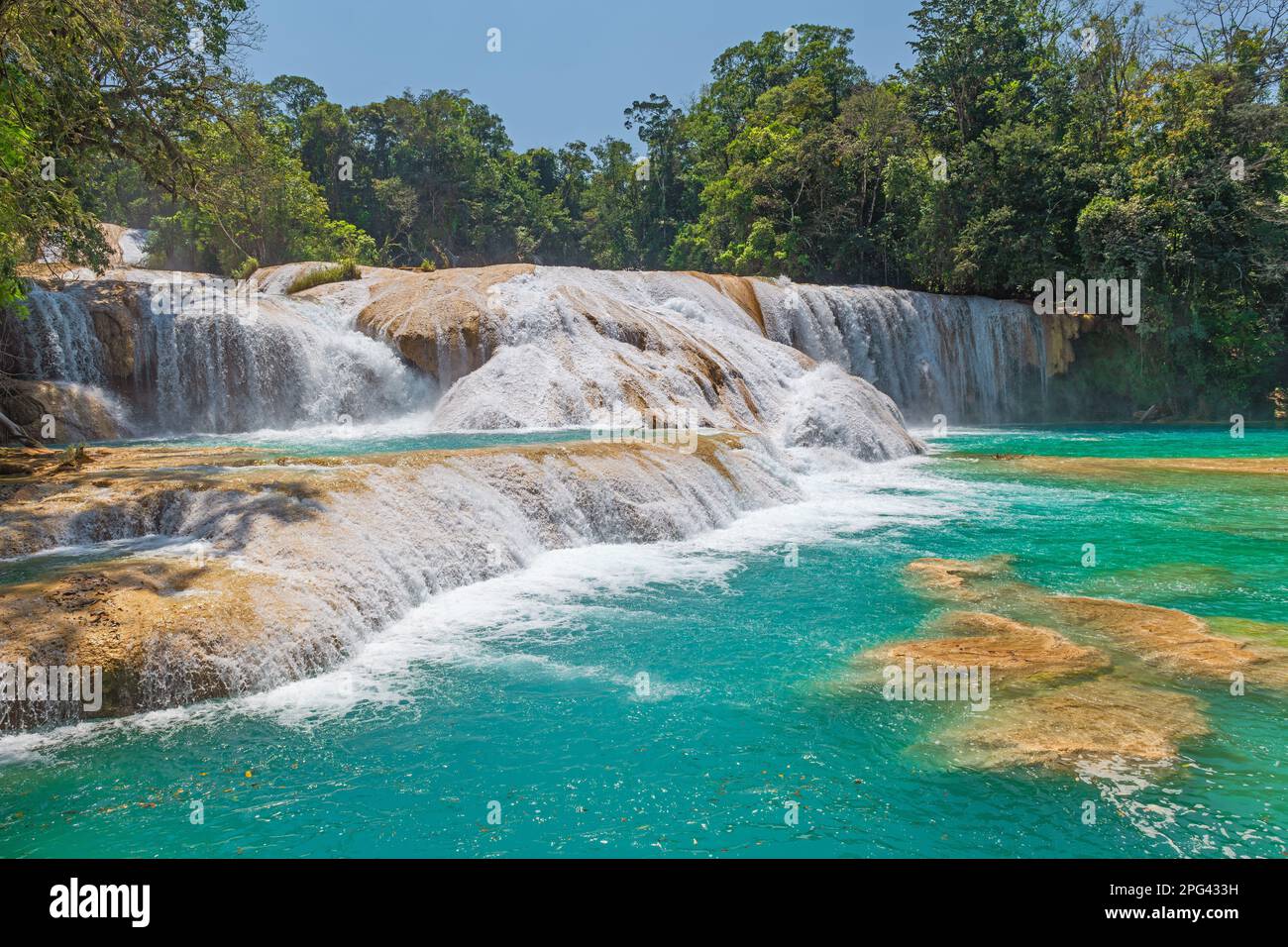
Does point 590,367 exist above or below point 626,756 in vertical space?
above

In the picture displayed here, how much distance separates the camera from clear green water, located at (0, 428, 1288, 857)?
413 cm

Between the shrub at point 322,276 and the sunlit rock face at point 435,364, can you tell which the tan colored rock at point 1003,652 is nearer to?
the sunlit rock face at point 435,364

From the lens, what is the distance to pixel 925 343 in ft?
88.6

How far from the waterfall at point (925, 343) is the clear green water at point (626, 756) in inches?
665

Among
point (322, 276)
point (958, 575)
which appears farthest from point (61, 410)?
point (958, 575)

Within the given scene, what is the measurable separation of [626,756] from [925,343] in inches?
958

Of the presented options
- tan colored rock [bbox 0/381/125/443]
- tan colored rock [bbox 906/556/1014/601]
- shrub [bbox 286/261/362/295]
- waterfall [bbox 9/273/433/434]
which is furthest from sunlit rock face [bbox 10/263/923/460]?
tan colored rock [bbox 906/556/1014/601]

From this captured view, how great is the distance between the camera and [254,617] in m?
6.20

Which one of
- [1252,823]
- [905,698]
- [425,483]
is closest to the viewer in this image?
[1252,823]

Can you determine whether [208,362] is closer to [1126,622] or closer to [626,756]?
[626,756]

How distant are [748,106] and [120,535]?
4174 cm
